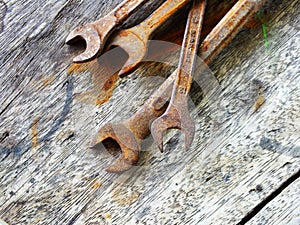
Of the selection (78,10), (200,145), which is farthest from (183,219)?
(78,10)

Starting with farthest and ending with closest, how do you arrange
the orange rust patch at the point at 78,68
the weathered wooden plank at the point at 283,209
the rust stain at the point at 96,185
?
1. the orange rust patch at the point at 78,68
2. the rust stain at the point at 96,185
3. the weathered wooden plank at the point at 283,209

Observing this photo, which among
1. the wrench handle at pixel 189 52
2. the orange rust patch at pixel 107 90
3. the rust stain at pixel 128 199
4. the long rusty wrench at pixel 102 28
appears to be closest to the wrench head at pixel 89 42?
the long rusty wrench at pixel 102 28

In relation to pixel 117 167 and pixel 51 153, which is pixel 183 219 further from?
pixel 51 153

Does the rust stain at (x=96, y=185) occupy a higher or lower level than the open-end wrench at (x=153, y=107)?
lower

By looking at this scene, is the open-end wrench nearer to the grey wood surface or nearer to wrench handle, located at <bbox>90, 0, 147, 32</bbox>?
the grey wood surface

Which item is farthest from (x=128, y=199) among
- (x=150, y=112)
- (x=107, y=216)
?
(x=150, y=112)

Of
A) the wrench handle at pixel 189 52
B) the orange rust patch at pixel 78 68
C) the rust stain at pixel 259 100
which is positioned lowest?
the rust stain at pixel 259 100

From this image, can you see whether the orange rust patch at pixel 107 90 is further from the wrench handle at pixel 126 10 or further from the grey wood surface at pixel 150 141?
the wrench handle at pixel 126 10

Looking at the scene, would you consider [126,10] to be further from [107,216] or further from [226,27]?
[107,216]

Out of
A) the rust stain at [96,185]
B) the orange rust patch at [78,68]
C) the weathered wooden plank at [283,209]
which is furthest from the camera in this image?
the orange rust patch at [78,68]
